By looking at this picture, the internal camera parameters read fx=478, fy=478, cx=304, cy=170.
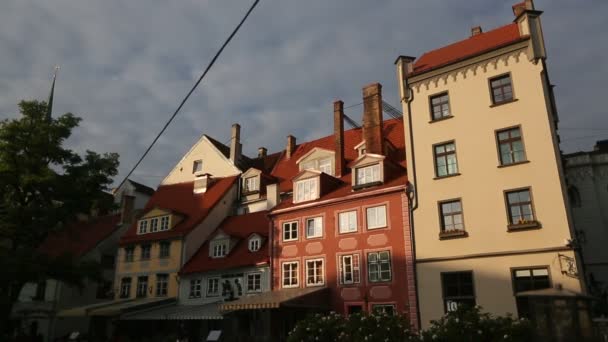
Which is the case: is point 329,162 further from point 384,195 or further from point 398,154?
point 384,195

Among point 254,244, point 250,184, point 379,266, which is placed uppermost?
point 250,184

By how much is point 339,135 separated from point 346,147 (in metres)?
2.40

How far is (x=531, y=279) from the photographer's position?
1922 cm

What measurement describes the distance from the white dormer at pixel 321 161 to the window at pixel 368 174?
527 cm

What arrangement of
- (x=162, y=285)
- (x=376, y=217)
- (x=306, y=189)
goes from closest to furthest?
(x=376, y=217) < (x=306, y=189) < (x=162, y=285)

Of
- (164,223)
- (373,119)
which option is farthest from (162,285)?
(373,119)

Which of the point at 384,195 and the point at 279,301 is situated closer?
the point at 279,301

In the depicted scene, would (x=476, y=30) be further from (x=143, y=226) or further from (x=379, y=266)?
(x=143, y=226)

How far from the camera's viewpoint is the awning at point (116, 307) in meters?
29.5

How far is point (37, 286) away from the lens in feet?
119

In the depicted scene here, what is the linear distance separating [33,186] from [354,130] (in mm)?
21442

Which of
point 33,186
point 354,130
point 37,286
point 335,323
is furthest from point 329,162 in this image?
point 37,286

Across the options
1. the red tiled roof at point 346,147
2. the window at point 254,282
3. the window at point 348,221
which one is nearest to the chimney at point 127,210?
the red tiled roof at point 346,147

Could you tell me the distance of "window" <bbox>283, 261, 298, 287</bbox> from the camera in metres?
26.6
